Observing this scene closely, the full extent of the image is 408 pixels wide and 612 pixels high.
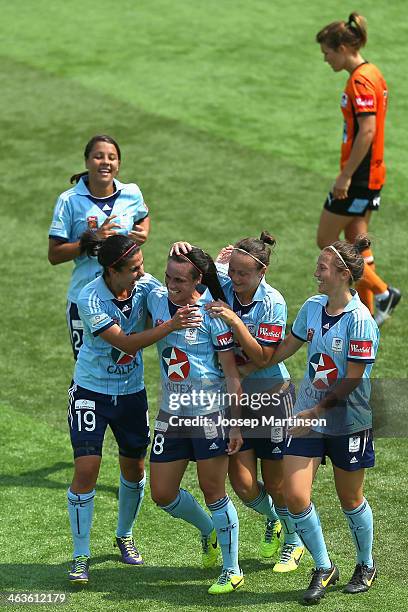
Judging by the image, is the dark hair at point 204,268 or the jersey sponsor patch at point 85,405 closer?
the dark hair at point 204,268

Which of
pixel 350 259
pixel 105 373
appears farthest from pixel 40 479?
pixel 350 259

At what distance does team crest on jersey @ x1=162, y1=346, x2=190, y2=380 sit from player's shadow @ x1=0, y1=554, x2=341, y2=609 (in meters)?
1.20

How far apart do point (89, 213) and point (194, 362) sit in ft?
6.04

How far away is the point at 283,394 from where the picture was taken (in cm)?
685

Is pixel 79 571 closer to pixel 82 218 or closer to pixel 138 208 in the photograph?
pixel 82 218

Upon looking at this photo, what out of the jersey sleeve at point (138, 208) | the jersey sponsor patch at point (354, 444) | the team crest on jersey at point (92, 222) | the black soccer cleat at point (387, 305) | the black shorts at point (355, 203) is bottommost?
the jersey sponsor patch at point (354, 444)

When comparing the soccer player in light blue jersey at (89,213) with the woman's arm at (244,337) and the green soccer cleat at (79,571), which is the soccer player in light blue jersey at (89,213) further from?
the green soccer cleat at (79,571)

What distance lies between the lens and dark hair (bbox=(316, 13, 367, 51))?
10.1 metres

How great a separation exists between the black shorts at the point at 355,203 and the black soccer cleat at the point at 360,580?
4.54m

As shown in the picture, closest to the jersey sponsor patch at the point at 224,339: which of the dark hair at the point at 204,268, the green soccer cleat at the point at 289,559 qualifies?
the dark hair at the point at 204,268

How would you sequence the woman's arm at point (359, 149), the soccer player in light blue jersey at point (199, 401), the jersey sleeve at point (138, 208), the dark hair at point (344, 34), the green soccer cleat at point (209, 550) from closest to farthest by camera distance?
the soccer player in light blue jersey at point (199, 401), the green soccer cleat at point (209, 550), the jersey sleeve at point (138, 208), the dark hair at point (344, 34), the woman's arm at point (359, 149)

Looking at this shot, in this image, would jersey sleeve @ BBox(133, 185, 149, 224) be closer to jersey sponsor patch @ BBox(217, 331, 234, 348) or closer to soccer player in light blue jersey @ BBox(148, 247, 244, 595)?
soccer player in light blue jersey @ BBox(148, 247, 244, 595)

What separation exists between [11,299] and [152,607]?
544 cm

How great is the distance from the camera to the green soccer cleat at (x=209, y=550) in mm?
6965
